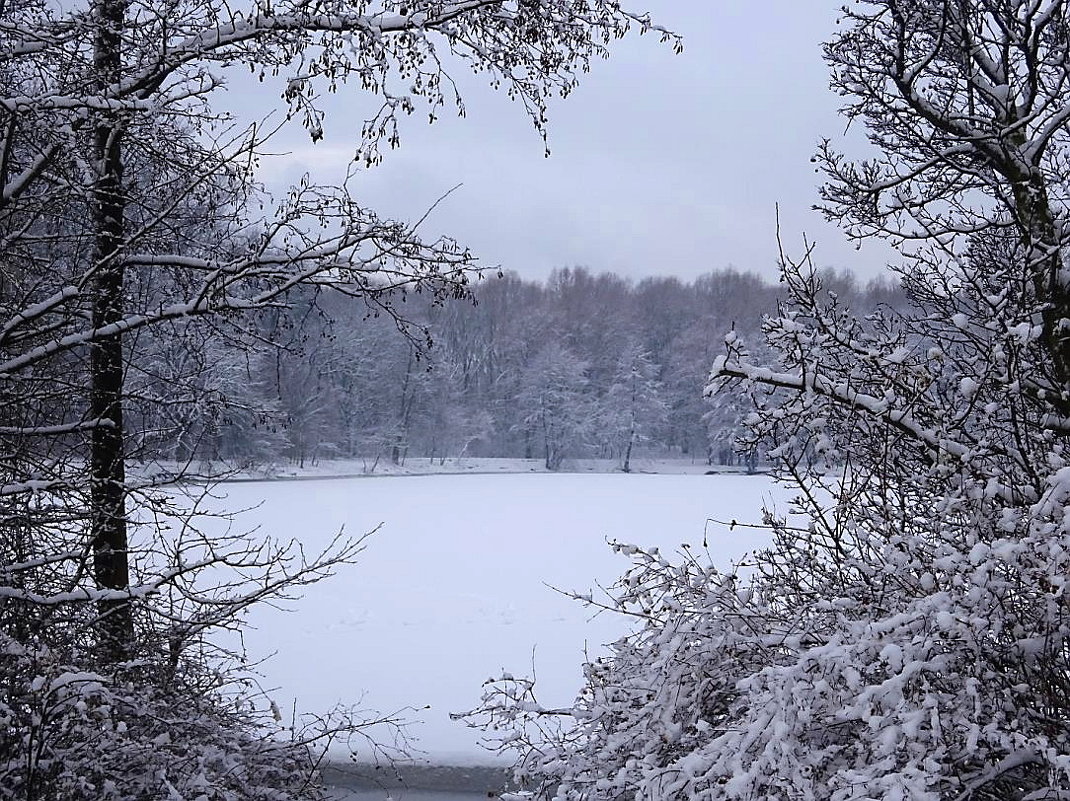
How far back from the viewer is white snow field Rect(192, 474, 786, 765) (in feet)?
32.2

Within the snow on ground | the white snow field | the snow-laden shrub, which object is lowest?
the white snow field

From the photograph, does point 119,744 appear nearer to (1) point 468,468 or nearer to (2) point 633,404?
(1) point 468,468

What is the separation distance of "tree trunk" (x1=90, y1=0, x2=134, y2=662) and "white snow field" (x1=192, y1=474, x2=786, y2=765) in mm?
830

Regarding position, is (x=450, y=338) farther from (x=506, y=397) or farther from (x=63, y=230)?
(x=63, y=230)

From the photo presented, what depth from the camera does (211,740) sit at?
15.0 ft

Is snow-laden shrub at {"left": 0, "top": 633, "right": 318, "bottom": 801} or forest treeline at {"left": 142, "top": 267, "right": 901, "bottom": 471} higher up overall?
forest treeline at {"left": 142, "top": 267, "right": 901, "bottom": 471}

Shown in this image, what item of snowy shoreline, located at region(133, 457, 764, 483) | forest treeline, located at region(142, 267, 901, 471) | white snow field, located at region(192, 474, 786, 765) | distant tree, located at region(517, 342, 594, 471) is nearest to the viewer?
→ white snow field, located at region(192, 474, 786, 765)

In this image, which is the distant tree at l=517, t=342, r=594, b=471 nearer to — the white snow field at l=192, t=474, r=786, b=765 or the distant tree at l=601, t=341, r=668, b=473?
the distant tree at l=601, t=341, r=668, b=473

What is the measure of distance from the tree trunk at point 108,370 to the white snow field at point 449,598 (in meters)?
0.83

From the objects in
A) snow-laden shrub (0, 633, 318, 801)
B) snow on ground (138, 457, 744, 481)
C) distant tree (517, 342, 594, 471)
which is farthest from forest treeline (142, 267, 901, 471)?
snow-laden shrub (0, 633, 318, 801)

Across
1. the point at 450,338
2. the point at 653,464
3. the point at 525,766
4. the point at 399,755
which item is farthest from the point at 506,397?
the point at 525,766

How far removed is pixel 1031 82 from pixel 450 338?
56.8 m

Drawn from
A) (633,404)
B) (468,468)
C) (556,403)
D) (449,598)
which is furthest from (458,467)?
(449,598)

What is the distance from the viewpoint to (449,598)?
1417cm
